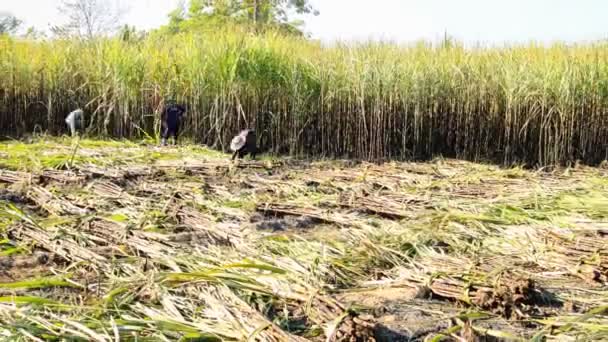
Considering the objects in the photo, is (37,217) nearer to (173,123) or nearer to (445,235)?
(445,235)

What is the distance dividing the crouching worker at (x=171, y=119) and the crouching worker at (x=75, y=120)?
3.10 feet

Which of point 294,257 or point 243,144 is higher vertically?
point 243,144

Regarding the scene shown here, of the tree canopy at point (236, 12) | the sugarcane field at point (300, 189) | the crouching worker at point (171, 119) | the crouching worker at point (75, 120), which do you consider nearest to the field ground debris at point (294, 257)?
the sugarcane field at point (300, 189)

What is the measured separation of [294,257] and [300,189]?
5.60 feet

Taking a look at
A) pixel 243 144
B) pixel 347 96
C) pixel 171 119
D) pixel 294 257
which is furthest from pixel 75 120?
pixel 294 257

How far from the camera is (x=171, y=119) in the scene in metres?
6.68

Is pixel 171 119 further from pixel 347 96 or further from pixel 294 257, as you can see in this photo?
pixel 294 257

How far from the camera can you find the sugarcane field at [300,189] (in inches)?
86.3

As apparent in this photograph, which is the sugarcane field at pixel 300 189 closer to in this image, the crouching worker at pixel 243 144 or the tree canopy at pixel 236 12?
the crouching worker at pixel 243 144

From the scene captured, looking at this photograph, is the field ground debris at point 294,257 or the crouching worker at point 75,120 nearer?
the field ground debris at point 294,257

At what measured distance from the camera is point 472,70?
6887mm

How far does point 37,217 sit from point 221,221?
1.03 meters

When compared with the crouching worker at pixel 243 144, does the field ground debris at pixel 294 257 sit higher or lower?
lower

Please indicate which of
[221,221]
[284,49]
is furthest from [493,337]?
[284,49]
